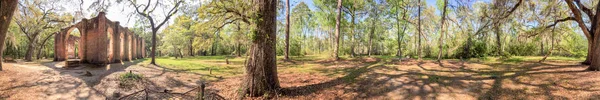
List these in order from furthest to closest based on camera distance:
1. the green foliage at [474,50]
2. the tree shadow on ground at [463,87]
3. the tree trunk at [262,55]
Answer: the green foliage at [474,50], the tree trunk at [262,55], the tree shadow on ground at [463,87]

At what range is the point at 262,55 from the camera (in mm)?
7359

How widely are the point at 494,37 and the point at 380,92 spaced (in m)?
23.6

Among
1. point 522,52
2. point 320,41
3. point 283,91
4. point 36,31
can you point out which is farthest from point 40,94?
point 320,41

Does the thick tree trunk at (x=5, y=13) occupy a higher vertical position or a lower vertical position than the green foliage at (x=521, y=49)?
higher

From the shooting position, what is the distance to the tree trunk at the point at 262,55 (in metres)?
7.18

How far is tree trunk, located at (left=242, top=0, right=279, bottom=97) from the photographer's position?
7.18 m

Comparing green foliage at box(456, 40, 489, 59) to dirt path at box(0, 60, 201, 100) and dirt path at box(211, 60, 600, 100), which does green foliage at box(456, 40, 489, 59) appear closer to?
dirt path at box(211, 60, 600, 100)

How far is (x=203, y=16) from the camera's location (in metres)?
9.65

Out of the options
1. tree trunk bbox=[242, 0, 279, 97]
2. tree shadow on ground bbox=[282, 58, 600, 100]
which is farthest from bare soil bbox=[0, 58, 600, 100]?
tree trunk bbox=[242, 0, 279, 97]

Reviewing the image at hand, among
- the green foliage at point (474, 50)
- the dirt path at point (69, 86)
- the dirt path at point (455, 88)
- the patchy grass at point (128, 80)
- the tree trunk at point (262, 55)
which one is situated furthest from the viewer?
the green foliage at point (474, 50)

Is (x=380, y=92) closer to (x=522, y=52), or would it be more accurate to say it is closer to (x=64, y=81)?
(x=64, y=81)

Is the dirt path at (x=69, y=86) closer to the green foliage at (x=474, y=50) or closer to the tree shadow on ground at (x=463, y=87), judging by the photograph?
the tree shadow on ground at (x=463, y=87)

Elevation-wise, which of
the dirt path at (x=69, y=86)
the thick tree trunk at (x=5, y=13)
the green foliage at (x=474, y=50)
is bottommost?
the dirt path at (x=69, y=86)

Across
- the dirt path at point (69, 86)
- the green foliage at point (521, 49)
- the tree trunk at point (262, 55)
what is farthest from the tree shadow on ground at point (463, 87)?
the green foliage at point (521, 49)
